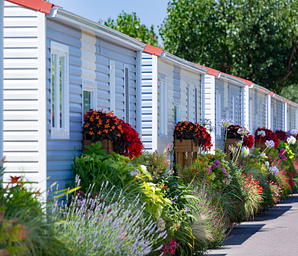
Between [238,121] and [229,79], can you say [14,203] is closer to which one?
[229,79]

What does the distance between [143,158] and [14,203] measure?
15.6ft

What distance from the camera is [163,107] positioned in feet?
41.6

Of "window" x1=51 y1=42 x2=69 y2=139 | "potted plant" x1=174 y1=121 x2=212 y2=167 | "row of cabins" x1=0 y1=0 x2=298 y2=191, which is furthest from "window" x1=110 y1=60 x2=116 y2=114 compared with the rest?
"potted plant" x1=174 y1=121 x2=212 y2=167

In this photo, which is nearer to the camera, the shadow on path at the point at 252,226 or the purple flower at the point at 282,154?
the shadow on path at the point at 252,226

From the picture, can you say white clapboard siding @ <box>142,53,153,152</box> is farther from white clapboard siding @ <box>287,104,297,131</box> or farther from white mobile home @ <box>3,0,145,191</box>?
white clapboard siding @ <box>287,104,297,131</box>

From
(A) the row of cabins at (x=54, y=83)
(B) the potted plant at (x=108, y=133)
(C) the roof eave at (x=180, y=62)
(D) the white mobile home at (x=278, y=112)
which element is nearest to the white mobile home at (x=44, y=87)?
(A) the row of cabins at (x=54, y=83)

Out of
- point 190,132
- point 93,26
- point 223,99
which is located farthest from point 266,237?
point 223,99

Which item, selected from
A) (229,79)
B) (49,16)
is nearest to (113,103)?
(49,16)

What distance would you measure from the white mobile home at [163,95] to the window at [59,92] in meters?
4.17

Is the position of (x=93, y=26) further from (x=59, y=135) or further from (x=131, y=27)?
(x=131, y=27)

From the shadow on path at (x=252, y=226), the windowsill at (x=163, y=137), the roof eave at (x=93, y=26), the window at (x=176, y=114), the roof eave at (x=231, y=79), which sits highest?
the roof eave at (x=231, y=79)

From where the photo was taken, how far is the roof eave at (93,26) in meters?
7.67

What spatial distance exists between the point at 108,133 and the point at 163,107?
4522mm

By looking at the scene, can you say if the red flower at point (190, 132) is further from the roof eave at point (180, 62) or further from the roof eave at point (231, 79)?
the roof eave at point (231, 79)
